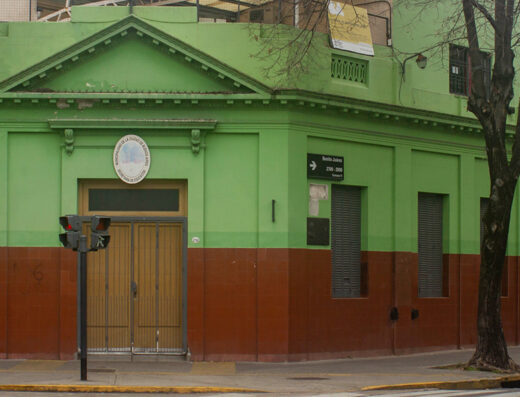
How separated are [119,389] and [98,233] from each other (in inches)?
108

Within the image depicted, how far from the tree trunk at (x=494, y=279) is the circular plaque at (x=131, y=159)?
23.9 feet

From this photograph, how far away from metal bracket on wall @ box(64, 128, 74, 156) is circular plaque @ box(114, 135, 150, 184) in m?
0.94

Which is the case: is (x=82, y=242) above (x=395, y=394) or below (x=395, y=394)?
above

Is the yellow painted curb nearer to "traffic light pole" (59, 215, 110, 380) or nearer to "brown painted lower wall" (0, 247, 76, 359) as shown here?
"traffic light pole" (59, 215, 110, 380)

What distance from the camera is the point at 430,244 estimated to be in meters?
24.2

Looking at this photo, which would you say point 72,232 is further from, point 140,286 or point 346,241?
point 346,241

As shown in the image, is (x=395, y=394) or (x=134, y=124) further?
(x=134, y=124)

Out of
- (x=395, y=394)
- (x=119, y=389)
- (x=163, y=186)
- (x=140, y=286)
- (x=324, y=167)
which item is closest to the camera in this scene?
(x=119, y=389)

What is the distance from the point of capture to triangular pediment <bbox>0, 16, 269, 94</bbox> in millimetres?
20344

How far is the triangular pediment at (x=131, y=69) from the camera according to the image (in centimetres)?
2034

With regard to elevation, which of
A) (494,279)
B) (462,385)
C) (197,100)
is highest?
(197,100)

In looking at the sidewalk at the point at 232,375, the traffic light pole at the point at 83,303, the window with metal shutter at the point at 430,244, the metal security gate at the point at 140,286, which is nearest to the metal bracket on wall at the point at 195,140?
the metal security gate at the point at 140,286

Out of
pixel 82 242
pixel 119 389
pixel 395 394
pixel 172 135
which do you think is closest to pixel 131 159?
pixel 172 135

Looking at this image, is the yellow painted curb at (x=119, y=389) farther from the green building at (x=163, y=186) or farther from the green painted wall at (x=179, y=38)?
the green painted wall at (x=179, y=38)
